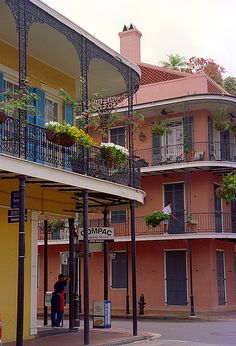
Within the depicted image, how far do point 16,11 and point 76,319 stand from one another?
9.47 meters

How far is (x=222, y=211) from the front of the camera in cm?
2847

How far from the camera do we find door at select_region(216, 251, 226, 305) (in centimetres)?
2734

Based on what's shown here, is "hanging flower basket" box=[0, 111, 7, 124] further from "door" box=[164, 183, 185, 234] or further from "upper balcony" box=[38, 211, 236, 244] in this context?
"door" box=[164, 183, 185, 234]

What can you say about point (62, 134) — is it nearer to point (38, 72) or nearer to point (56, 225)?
point (38, 72)

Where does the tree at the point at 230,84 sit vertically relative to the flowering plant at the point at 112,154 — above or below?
above

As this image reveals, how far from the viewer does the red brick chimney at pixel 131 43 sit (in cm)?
3281

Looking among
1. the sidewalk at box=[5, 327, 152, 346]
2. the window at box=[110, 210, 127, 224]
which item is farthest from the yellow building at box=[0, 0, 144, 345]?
the window at box=[110, 210, 127, 224]

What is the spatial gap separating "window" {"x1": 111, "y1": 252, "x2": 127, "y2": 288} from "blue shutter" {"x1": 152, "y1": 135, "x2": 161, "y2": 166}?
4774 mm

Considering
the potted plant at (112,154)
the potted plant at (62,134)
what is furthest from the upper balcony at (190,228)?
the potted plant at (62,134)

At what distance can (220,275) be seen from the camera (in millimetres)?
27734

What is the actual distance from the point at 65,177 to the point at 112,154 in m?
2.41

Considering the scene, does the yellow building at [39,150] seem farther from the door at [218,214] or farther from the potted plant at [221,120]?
the door at [218,214]

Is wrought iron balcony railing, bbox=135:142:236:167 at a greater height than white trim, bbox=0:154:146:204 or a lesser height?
greater

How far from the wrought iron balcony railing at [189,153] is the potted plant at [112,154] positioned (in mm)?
10733
